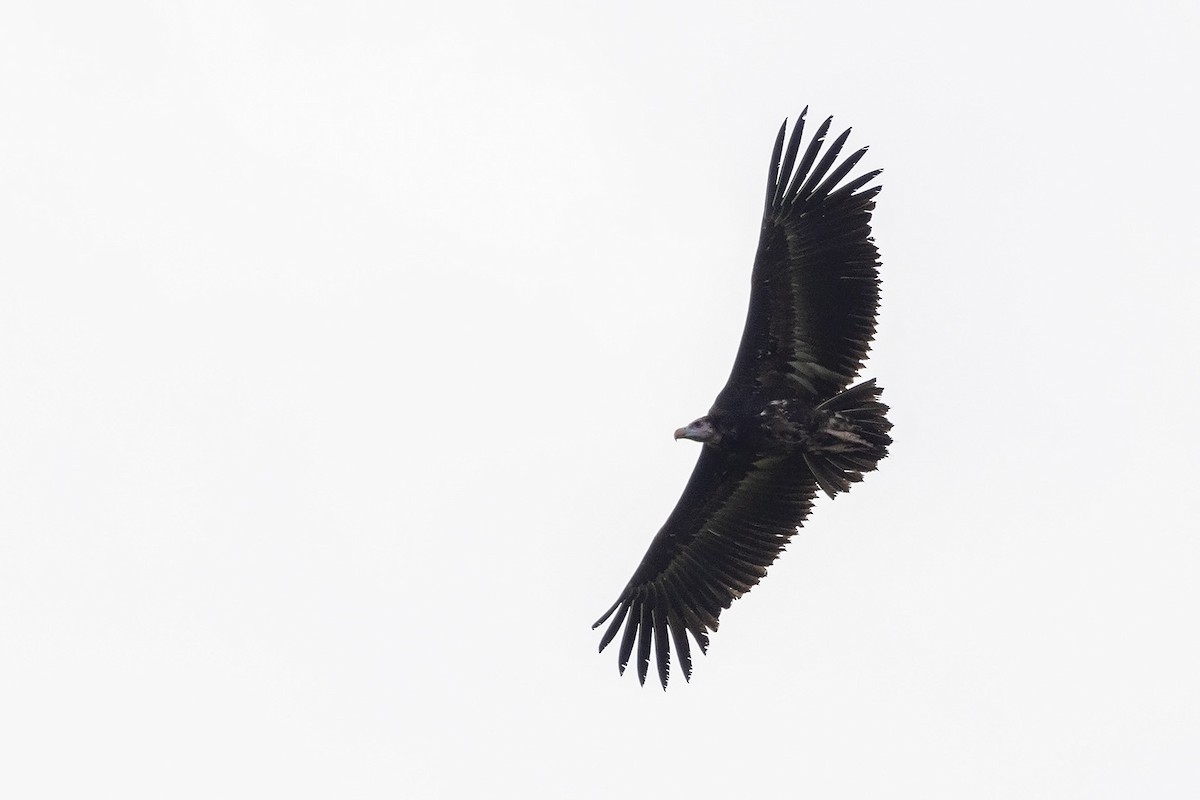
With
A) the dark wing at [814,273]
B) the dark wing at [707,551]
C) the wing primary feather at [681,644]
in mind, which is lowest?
the wing primary feather at [681,644]

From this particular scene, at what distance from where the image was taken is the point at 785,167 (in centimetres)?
1959

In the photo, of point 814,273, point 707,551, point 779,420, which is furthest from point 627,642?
point 814,273

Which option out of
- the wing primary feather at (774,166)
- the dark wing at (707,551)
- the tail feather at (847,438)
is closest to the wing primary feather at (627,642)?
the dark wing at (707,551)

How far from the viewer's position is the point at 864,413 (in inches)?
762

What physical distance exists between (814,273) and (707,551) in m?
3.75

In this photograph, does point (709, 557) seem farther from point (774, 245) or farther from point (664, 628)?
point (774, 245)

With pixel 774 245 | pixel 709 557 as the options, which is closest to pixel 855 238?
pixel 774 245

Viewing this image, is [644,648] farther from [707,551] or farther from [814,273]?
[814,273]

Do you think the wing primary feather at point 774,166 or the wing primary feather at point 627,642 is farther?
the wing primary feather at point 627,642

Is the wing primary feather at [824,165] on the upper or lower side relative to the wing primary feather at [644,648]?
upper

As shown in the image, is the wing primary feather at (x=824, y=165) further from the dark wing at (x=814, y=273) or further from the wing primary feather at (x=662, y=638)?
the wing primary feather at (x=662, y=638)

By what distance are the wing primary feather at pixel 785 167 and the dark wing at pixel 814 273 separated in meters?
0.01

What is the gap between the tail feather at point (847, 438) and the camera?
63.4 feet

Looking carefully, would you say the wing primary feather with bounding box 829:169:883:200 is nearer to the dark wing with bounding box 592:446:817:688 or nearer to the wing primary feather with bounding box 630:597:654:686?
the dark wing with bounding box 592:446:817:688
